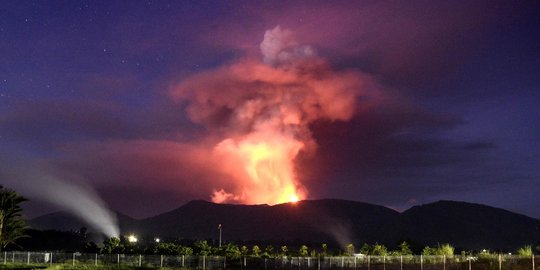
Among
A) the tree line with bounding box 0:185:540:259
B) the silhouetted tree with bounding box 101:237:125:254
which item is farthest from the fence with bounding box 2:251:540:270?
the silhouetted tree with bounding box 101:237:125:254

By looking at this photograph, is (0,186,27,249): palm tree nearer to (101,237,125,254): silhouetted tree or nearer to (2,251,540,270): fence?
(2,251,540,270): fence

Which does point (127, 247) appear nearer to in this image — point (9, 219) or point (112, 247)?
point (112, 247)

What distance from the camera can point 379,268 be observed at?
2699 inches

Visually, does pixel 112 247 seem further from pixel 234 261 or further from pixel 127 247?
pixel 234 261

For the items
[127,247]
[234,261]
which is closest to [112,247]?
[127,247]

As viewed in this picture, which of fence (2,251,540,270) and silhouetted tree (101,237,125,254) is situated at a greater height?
silhouetted tree (101,237,125,254)

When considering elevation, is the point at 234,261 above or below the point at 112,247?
below

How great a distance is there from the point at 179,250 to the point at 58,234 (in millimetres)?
93514

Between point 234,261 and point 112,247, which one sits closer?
point 234,261

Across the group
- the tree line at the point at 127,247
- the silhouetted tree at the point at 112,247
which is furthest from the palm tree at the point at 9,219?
the silhouetted tree at the point at 112,247

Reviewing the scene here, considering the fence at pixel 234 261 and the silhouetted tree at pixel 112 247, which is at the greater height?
the silhouetted tree at pixel 112 247

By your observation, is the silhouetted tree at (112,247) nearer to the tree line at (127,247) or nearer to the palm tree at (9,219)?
the tree line at (127,247)

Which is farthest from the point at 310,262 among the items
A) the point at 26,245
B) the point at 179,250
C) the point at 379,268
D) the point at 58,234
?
the point at 58,234

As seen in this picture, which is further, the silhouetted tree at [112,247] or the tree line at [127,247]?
the silhouetted tree at [112,247]
